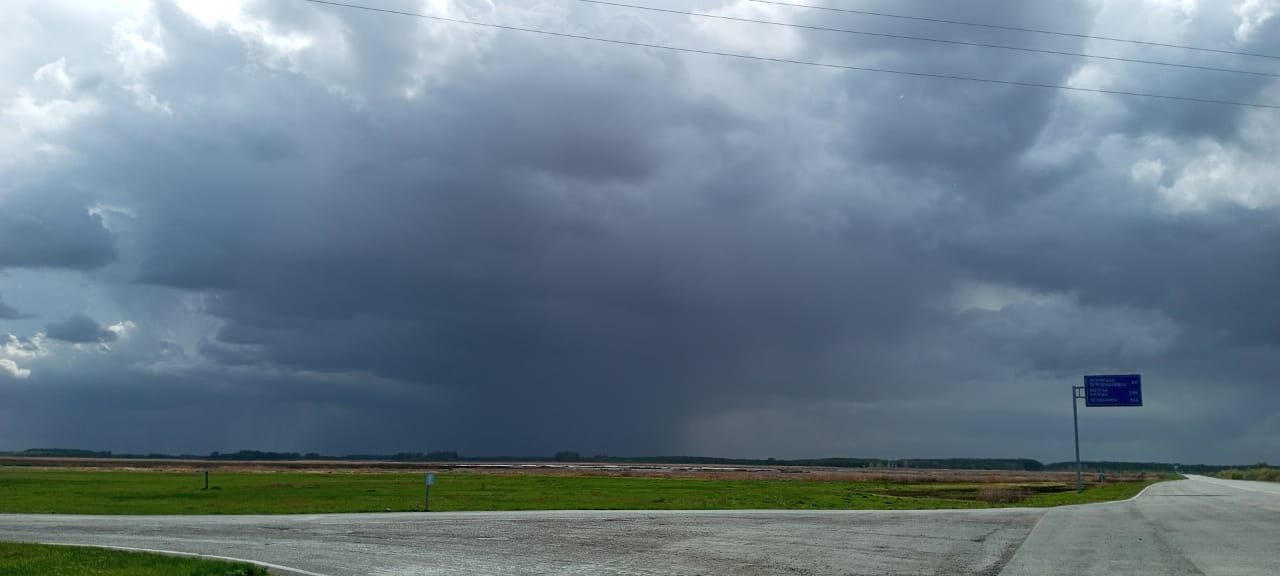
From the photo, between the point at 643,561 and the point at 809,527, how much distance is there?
11307mm

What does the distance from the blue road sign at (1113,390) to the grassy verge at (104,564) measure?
2574 inches

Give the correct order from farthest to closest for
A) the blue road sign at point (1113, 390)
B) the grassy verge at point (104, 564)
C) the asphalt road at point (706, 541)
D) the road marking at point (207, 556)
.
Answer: the blue road sign at point (1113, 390)
the asphalt road at point (706, 541)
the road marking at point (207, 556)
the grassy verge at point (104, 564)

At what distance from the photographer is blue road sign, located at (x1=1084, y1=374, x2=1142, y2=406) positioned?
67.8m

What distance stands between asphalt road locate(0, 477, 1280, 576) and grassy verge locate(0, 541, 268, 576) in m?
1.55

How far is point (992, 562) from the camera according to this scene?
21391 millimetres

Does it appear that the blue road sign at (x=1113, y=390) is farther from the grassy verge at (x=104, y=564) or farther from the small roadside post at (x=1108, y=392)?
the grassy verge at (x=104, y=564)

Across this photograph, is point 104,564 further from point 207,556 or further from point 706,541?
point 706,541

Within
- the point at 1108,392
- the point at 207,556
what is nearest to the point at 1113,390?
the point at 1108,392

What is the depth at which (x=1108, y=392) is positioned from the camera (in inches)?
2694

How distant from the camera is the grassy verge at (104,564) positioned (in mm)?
18625

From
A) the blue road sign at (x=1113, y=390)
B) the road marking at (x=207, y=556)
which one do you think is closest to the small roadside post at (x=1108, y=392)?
the blue road sign at (x=1113, y=390)

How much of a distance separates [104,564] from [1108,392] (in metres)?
68.0

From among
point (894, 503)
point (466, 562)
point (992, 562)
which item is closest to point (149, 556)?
point (466, 562)

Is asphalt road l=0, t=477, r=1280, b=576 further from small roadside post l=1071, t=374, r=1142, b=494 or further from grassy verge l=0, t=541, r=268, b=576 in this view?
small roadside post l=1071, t=374, r=1142, b=494
